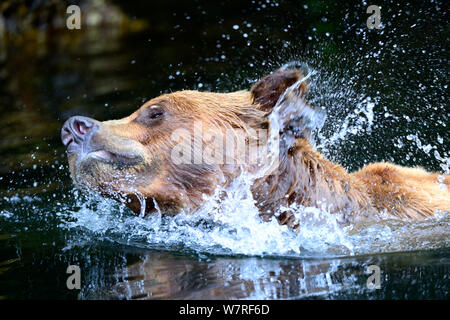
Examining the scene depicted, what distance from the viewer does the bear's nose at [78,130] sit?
13.3 ft

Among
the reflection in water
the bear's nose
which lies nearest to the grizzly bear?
the bear's nose

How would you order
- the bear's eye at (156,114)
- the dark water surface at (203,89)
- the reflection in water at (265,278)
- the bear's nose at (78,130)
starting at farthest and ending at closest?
the bear's eye at (156,114) → the bear's nose at (78,130) → the dark water surface at (203,89) → the reflection in water at (265,278)

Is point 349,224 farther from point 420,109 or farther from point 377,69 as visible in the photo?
point 377,69

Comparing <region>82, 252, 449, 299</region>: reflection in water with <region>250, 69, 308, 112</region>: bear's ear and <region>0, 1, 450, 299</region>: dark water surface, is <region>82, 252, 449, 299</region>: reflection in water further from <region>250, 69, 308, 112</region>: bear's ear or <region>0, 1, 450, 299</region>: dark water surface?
<region>250, 69, 308, 112</region>: bear's ear

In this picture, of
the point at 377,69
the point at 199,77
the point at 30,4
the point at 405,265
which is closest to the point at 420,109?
the point at 377,69

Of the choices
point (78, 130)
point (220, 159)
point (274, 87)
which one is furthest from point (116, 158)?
point (274, 87)

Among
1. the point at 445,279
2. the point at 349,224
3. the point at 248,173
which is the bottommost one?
the point at 445,279

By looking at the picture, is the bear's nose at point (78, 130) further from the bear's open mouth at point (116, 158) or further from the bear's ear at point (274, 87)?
the bear's ear at point (274, 87)

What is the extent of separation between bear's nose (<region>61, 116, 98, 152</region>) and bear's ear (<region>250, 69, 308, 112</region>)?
47.3 inches

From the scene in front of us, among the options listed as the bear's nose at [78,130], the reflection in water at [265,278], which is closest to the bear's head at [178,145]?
the bear's nose at [78,130]

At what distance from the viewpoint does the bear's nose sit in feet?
13.3

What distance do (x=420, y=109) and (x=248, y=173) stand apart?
4324mm

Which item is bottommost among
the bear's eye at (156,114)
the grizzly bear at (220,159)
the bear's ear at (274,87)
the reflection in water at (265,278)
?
the reflection in water at (265,278)
